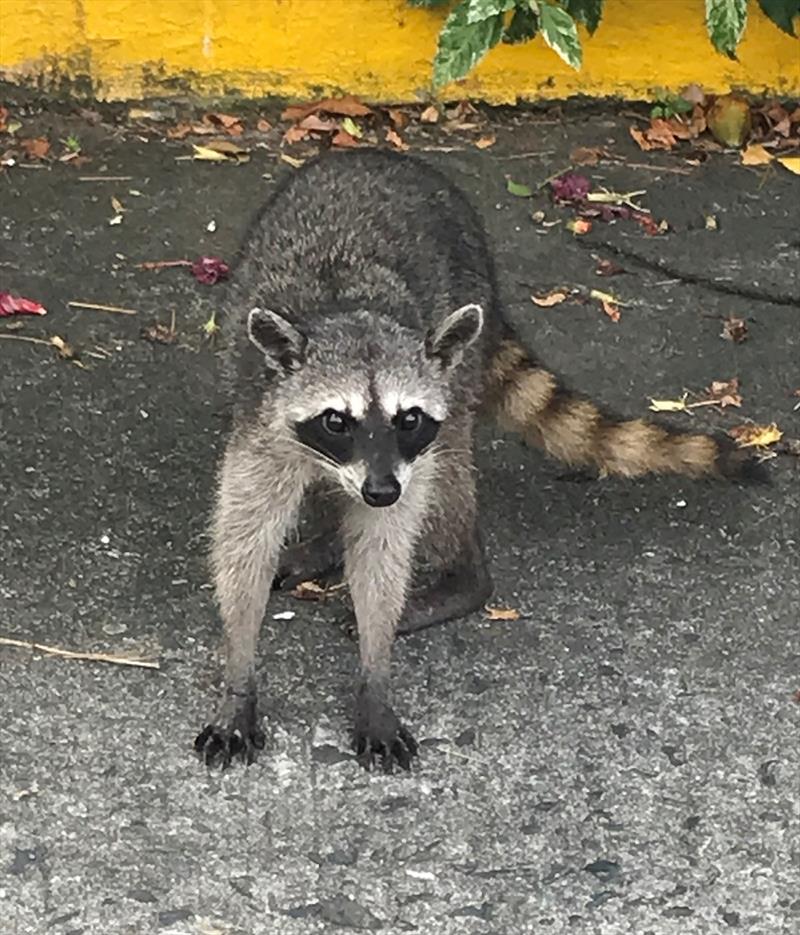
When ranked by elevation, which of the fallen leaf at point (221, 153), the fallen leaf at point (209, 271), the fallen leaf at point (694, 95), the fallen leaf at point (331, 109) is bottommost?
the fallen leaf at point (209, 271)

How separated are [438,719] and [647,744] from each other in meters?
0.43

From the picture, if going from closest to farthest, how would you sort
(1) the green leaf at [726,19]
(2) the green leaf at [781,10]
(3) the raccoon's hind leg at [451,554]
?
(3) the raccoon's hind leg at [451,554], (1) the green leaf at [726,19], (2) the green leaf at [781,10]

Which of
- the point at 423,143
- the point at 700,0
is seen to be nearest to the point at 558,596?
the point at 423,143

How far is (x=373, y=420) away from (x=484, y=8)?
7.33ft

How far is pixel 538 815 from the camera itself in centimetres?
338

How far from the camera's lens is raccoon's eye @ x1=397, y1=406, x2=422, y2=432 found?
3334 mm

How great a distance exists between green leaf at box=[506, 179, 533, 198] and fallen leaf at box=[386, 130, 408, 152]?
0.40m

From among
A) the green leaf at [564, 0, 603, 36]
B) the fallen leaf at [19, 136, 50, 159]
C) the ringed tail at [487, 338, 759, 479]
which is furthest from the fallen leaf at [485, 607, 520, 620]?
the fallen leaf at [19, 136, 50, 159]

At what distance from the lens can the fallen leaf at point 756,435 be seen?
14.8ft

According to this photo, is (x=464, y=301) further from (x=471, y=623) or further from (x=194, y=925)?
(x=194, y=925)

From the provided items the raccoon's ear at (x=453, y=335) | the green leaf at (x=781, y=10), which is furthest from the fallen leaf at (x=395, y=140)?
the raccoon's ear at (x=453, y=335)

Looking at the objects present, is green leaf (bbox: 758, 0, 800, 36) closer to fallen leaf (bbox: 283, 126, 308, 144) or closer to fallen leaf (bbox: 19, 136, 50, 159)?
fallen leaf (bbox: 283, 126, 308, 144)

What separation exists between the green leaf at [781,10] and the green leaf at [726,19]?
0.50m

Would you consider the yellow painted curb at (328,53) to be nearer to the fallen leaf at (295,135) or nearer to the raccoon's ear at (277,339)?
the fallen leaf at (295,135)
